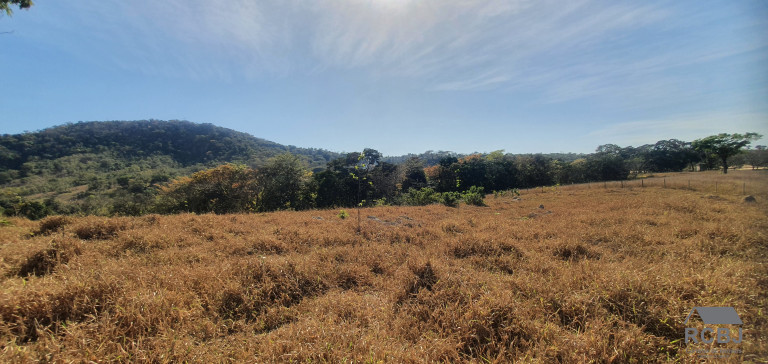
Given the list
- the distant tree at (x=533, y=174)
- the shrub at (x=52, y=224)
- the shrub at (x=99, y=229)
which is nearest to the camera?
the shrub at (x=99, y=229)

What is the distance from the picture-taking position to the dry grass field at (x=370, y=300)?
2.37 metres

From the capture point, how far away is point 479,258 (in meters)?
5.25

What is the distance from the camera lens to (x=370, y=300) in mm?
3543

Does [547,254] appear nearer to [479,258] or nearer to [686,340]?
[479,258]

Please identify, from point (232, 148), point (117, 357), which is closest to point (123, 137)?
point (232, 148)

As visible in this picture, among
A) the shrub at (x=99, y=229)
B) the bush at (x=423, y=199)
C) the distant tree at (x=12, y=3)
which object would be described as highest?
the distant tree at (x=12, y=3)
